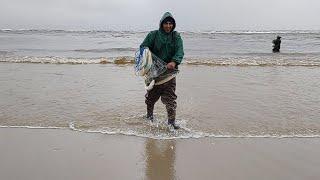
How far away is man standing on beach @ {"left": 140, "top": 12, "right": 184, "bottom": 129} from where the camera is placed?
6.31 meters

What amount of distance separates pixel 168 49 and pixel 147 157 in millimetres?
1881

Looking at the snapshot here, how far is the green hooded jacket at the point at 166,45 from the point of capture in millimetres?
6395

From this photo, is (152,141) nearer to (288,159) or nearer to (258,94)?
(288,159)

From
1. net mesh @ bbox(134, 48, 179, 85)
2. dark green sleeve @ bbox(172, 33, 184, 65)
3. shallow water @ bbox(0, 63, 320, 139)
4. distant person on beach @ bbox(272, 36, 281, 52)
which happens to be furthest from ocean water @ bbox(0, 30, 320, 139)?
distant person on beach @ bbox(272, 36, 281, 52)

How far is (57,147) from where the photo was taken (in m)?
5.54

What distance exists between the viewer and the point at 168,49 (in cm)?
647

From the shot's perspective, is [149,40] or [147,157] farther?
[149,40]

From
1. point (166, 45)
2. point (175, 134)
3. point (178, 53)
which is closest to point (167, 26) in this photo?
point (166, 45)

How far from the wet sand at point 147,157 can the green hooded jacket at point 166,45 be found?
127 centimetres

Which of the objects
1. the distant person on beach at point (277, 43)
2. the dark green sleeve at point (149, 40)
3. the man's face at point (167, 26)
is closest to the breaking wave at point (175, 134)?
the dark green sleeve at point (149, 40)

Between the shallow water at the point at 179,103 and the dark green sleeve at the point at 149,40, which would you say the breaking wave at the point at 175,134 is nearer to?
the shallow water at the point at 179,103

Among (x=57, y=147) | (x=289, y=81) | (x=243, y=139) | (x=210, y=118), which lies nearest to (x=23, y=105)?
(x=57, y=147)

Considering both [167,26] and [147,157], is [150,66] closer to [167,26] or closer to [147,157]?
[167,26]

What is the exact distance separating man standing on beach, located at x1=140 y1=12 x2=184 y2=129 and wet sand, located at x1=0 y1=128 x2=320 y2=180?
2.68 feet
